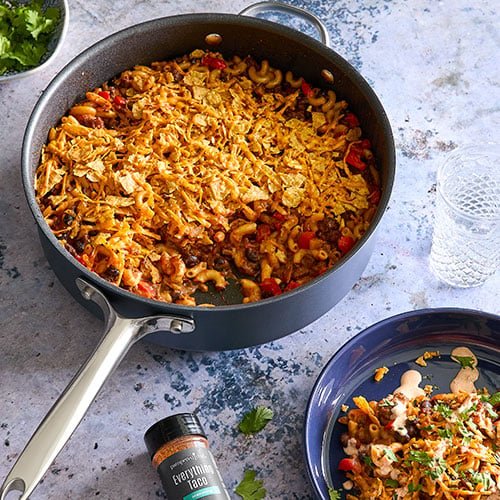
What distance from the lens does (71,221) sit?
187 centimetres

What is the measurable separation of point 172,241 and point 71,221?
0.71 feet

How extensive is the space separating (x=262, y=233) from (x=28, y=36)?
34.6 inches

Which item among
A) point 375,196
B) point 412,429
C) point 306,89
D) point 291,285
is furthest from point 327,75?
point 412,429

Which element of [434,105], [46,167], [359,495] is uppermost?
[46,167]

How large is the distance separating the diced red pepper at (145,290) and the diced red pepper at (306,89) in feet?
2.14

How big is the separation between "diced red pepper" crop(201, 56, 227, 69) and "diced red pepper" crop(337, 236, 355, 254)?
0.57 meters

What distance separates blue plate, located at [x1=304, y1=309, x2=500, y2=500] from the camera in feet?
5.68

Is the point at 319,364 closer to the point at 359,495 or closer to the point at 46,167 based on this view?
the point at 359,495

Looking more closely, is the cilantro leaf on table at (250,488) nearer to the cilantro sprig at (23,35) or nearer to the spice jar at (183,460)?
the spice jar at (183,460)

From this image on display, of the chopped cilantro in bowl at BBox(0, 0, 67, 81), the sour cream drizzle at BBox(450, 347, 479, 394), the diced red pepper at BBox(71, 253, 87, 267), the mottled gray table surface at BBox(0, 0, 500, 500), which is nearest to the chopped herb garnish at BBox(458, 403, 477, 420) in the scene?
the sour cream drizzle at BBox(450, 347, 479, 394)

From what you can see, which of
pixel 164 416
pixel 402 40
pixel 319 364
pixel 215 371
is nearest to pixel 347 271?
pixel 319 364

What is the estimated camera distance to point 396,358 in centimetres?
184

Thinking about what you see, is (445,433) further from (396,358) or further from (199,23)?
(199,23)

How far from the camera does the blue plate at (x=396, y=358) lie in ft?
5.68
